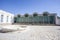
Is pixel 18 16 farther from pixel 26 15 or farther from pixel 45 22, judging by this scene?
pixel 45 22

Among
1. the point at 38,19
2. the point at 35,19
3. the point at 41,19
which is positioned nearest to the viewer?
the point at 41,19

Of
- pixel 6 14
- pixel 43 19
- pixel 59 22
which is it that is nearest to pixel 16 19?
pixel 6 14

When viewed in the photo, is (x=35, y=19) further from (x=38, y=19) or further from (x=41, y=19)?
(x=41, y=19)

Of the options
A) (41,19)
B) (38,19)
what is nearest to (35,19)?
(38,19)

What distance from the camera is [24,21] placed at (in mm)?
33875

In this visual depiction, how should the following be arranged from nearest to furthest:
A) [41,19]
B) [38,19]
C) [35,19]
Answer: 1. [41,19]
2. [38,19]
3. [35,19]

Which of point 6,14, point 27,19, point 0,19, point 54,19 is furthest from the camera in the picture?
point 27,19

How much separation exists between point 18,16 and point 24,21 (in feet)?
10.9

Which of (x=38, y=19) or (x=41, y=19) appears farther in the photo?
(x=38, y=19)

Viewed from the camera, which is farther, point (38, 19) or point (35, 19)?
point (35, 19)

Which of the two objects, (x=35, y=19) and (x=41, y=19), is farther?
(x=35, y=19)

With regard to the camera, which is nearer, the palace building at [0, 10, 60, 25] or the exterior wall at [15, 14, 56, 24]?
the palace building at [0, 10, 60, 25]

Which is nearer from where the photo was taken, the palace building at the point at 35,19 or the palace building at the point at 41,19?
the palace building at the point at 35,19

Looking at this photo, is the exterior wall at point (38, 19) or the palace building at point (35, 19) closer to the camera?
the palace building at point (35, 19)
